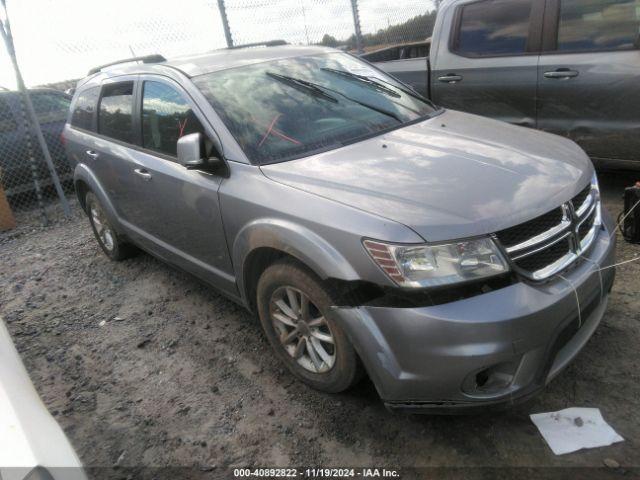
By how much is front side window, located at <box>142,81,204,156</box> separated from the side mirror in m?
0.23

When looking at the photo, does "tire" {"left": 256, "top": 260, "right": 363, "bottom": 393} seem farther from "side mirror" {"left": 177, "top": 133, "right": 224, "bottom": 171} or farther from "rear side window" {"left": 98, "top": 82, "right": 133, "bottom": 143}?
"rear side window" {"left": 98, "top": 82, "right": 133, "bottom": 143}

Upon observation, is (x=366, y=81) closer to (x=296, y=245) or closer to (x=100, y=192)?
(x=296, y=245)

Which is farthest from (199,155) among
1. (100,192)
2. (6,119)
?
(6,119)

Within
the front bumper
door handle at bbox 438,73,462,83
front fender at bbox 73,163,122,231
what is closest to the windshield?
the front bumper

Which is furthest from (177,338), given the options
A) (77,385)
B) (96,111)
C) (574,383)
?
(574,383)

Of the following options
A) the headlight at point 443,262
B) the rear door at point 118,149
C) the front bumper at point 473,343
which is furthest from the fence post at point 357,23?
the headlight at point 443,262

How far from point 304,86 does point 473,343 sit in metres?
1.95

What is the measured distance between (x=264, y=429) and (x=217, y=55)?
2.48 m

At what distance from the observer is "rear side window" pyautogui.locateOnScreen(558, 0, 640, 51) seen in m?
4.08

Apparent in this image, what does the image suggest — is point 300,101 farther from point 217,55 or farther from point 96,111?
point 96,111

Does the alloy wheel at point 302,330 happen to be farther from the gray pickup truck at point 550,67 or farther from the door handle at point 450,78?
the door handle at point 450,78

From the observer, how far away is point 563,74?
4391 mm

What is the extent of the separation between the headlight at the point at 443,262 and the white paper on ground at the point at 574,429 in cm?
82

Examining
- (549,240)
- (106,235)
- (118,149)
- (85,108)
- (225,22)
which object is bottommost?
(106,235)
